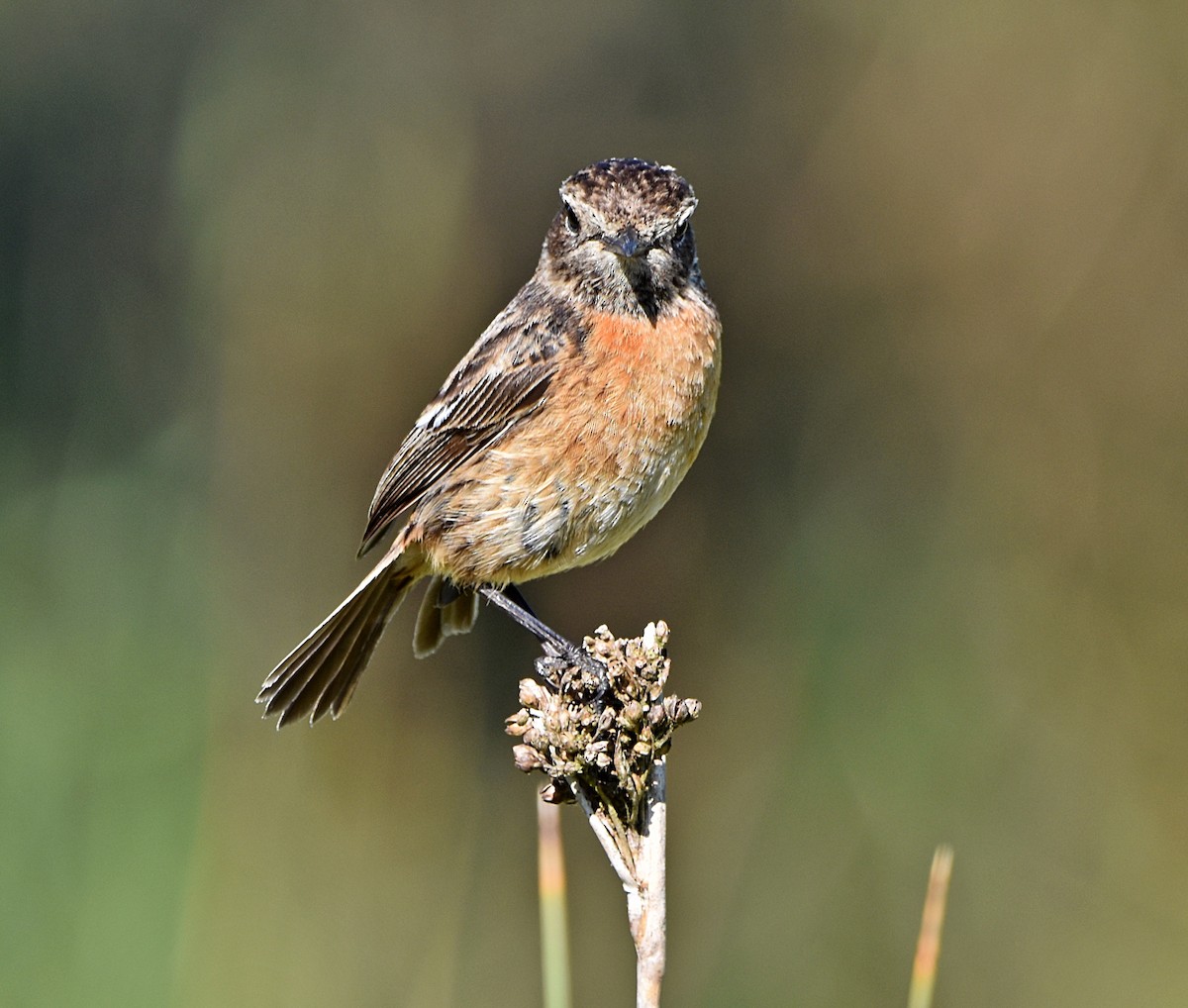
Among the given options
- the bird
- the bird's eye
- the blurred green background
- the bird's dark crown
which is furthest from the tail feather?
the bird's dark crown

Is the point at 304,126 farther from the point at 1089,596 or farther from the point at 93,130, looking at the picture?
the point at 1089,596

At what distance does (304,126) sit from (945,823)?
397cm

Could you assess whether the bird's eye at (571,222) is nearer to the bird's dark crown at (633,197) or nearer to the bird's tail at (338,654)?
the bird's dark crown at (633,197)

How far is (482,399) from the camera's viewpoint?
4.53 meters

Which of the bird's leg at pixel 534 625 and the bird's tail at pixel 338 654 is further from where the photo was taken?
the bird's tail at pixel 338 654

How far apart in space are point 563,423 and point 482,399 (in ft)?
1.25

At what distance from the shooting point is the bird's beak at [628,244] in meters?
4.14

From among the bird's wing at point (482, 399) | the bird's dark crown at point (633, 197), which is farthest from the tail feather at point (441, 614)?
the bird's dark crown at point (633, 197)

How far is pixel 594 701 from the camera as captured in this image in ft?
10.2

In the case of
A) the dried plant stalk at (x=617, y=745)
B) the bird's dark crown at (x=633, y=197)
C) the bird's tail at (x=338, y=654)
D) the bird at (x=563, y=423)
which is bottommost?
the dried plant stalk at (x=617, y=745)

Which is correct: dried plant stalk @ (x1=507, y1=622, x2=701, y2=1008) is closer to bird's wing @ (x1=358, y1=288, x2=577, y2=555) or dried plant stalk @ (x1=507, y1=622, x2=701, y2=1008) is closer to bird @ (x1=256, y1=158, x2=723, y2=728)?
bird @ (x1=256, y1=158, x2=723, y2=728)

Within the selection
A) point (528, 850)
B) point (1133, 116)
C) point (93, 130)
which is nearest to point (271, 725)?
point (528, 850)

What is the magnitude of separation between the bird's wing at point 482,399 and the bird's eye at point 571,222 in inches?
9.6

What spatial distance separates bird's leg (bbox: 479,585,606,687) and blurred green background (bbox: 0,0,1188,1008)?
0.99 metres
